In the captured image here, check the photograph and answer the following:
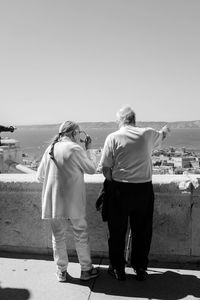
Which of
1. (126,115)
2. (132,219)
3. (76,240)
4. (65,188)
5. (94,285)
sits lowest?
(94,285)

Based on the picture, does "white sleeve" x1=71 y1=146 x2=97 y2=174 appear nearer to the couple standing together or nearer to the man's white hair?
the couple standing together

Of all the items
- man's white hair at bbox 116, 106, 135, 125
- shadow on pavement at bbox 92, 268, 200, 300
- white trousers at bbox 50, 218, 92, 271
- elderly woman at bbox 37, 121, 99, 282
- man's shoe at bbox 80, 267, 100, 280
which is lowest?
shadow on pavement at bbox 92, 268, 200, 300

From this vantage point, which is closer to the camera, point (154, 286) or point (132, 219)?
point (154, 286)

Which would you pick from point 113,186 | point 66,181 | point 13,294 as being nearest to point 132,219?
point 113,186

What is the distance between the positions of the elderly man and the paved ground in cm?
16

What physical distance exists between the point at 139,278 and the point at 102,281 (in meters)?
0.36

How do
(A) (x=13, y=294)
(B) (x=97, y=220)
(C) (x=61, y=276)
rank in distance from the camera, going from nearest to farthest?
1. (A) (x=13, y=294)
2. (C) (x=61, y=276)
3. (B) (x=97, y=220)

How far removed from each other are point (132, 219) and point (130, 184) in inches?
16.1

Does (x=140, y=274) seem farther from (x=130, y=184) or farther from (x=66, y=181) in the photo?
(x=66, y=181)

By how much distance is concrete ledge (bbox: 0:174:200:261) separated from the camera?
3.84 m

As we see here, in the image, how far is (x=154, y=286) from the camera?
3348mm

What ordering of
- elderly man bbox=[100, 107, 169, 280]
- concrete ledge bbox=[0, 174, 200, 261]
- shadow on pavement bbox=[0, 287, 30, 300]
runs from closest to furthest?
1. shadow on pavement bbox=[0, 287, 30, 300]
2. elderly man bbox=[100, 107, 169, 280]
3. concrete ledge bbox=[0, 174, 200, 261]

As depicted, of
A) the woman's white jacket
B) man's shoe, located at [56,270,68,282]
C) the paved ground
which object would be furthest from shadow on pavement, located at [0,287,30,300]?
the woman's white jacket

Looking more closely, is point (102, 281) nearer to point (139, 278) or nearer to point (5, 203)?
point (139, 278)
